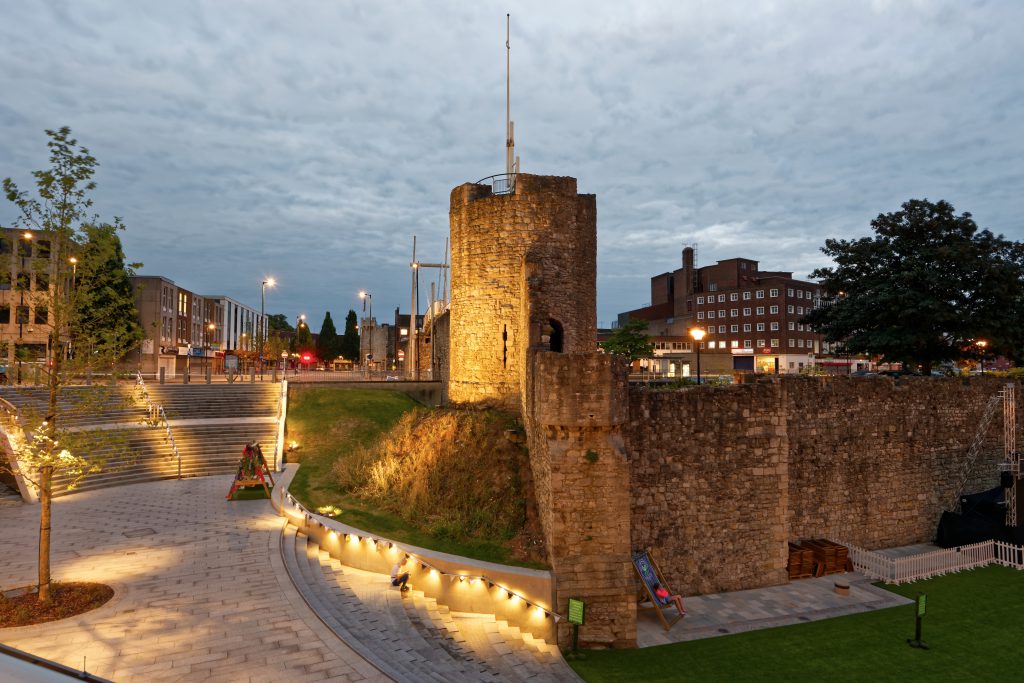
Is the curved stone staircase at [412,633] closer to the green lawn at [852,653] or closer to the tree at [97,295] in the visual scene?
the green lawn at [852,653]

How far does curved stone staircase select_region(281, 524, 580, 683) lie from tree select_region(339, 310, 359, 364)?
76.8 metres

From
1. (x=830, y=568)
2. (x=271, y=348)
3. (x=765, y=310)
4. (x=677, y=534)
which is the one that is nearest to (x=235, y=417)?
(x=677, y=534)

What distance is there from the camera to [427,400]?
32625 mm

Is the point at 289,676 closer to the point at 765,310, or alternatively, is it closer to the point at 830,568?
the point at 830,568

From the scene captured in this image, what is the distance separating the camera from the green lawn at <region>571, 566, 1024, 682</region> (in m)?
11.2

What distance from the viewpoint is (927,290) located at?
79.7ft

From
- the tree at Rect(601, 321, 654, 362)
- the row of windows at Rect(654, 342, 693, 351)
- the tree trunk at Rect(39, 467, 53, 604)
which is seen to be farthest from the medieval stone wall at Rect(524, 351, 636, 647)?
the row of windows at Rect(654, 342, 693, 351)

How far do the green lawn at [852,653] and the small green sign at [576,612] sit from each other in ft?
3.45

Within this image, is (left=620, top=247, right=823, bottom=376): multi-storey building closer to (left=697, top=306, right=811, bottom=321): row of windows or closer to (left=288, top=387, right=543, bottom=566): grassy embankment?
(left=697, top=306, right=811, bottom=321): row of windows

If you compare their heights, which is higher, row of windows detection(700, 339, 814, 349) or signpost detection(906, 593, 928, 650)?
row of windows detection(700, 339, 814, 349)

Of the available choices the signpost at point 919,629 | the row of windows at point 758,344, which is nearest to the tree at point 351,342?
the row of windows at point 758,344

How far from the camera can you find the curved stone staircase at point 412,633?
919 centimetres

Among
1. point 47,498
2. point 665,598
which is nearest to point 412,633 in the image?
point 665,598

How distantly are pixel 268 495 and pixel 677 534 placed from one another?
13.3 m
